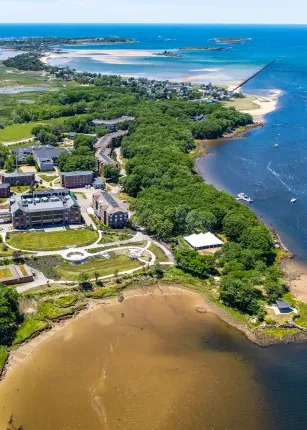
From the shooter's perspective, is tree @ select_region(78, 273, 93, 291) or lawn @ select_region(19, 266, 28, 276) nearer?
tree @ select_region(78, 273, 93, 291)

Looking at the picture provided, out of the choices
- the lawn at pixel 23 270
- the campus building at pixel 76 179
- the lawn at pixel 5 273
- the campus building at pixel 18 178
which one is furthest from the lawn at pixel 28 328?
the campus building at pixel 18 178

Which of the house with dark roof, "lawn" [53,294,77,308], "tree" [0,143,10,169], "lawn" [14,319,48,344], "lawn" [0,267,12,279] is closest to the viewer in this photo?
"lawn" [14,319,48,344]

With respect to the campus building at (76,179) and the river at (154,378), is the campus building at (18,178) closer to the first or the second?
the campus building at (76,179)

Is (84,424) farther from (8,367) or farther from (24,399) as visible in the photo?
(8,367)

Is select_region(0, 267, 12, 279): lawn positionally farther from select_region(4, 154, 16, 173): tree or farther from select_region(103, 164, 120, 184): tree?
select_region(4, 154, 16, 173): tree

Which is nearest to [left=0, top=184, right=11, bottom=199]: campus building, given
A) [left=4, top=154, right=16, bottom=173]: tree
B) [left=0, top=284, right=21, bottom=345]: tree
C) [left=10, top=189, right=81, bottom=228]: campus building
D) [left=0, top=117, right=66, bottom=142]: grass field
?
[left=10, top=189, right=81, bottom=228]: campus building

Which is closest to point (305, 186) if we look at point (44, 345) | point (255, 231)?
point (255, 231)
